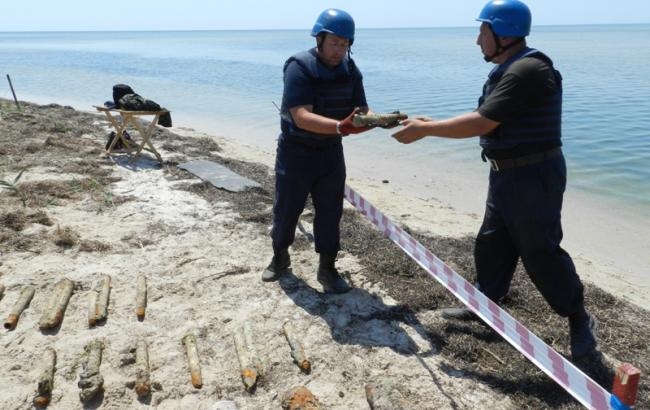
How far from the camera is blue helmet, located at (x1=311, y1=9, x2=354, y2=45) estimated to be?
12.7ft

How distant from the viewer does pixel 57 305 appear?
13.9 feet

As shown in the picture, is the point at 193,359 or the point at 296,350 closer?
the point at 193,359

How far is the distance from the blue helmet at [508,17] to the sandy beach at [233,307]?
220cm

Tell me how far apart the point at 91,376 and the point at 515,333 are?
8.86 ft

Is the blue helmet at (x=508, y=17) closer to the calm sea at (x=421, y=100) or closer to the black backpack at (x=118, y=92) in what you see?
the calm sea at (x=421, y=100)

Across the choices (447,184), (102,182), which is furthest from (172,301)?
(447,184)

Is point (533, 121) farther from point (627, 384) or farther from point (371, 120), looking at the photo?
point (627, 384)

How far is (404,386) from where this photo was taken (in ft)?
11.4

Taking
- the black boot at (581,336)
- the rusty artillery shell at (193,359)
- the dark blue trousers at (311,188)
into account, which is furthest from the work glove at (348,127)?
the black boot at (581,336)

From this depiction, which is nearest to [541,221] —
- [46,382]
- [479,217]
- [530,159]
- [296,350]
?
[530,159]

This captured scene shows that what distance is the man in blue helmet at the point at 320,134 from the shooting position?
3920mm

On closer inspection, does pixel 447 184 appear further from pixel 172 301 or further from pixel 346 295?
pixel 172 301

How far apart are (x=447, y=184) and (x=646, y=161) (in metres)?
4.85

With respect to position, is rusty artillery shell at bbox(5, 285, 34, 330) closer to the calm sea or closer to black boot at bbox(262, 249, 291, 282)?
black boot at bbox(262, 249, 291, 282)
